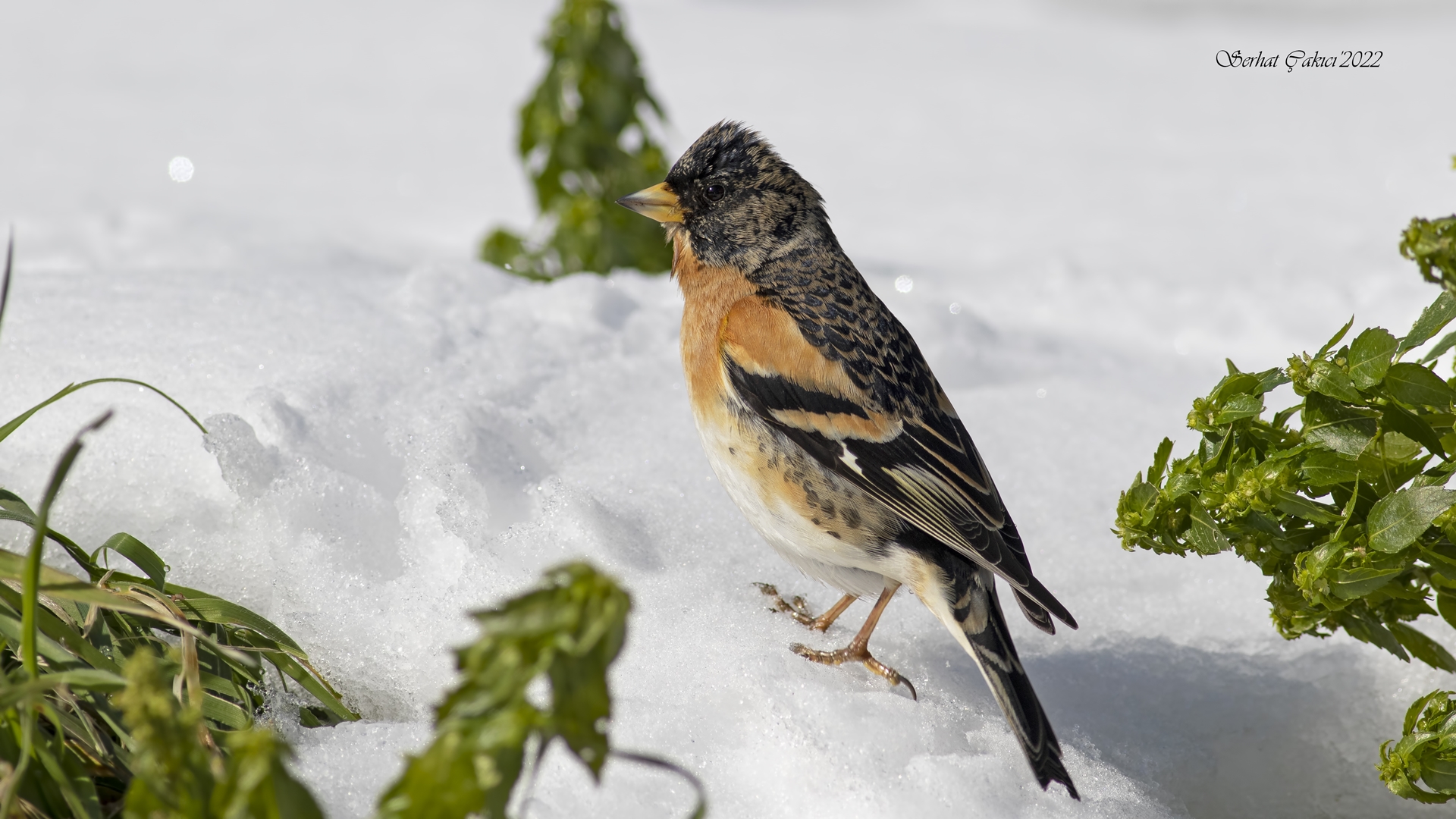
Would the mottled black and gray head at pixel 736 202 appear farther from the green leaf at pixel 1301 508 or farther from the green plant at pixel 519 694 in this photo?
the green plant at pixel 519 694

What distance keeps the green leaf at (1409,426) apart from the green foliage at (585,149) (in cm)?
431

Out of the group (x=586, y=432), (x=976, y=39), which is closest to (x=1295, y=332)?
(x=586, y=432)

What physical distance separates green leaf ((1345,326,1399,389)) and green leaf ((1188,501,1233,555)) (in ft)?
1.18

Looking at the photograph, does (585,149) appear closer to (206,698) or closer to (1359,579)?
(206,698)

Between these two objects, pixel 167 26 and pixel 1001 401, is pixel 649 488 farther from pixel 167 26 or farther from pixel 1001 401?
pixel 167 26

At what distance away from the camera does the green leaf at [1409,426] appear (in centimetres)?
212

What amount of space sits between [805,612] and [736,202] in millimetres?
1194

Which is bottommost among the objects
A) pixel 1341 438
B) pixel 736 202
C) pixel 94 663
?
pixel 94 663

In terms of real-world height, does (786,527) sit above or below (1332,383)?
below

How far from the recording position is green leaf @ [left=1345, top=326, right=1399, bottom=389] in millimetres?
2027

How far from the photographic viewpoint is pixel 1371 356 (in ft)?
6.73

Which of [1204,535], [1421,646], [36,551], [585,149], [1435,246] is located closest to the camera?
[36,551]

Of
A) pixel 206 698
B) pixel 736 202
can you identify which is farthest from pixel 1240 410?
pixel 206 698

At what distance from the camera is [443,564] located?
271cm
